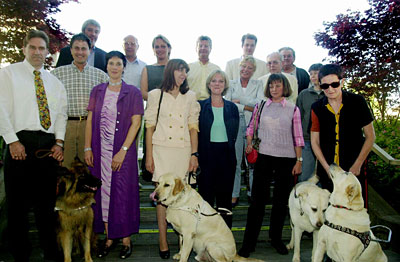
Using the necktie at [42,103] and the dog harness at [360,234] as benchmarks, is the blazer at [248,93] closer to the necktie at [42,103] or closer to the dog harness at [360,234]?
the dog harness at [360,234]

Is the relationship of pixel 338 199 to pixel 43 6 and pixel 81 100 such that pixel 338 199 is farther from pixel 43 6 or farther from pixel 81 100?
pixel 43 6

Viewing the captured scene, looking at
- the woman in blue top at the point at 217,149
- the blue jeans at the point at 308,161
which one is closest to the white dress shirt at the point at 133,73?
the woman in blue top at the point at 217,149

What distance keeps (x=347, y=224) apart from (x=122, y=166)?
2331 mm

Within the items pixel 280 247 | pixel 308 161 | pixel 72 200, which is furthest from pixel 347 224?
pixel 72 200

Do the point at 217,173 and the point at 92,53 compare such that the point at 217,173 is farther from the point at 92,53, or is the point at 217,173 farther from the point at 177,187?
the point at 92,53

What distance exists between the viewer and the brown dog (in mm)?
3189

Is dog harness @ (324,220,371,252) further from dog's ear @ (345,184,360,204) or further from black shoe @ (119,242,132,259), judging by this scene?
black shoe @ (119,242,132,259)

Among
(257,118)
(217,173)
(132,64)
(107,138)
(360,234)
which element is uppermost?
(132,64)

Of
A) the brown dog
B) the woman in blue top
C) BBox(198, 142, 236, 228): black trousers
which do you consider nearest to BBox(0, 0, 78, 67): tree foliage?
the brown dog

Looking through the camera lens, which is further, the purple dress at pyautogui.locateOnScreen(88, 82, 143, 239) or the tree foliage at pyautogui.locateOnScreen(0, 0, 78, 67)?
the tree foliage at pyautogui.locateOnScreen(0, 0, 78, 67)

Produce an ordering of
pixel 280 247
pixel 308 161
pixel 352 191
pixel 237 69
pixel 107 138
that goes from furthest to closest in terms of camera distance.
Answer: pixel 237 69 < pixel 308 161 < pixel 280 247 < pixel 107 138 < pixel 352 191

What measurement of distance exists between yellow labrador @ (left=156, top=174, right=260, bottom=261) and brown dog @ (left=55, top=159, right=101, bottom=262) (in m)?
0.77

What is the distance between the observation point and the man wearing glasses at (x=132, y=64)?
4938mm

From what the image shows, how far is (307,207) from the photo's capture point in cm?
313
